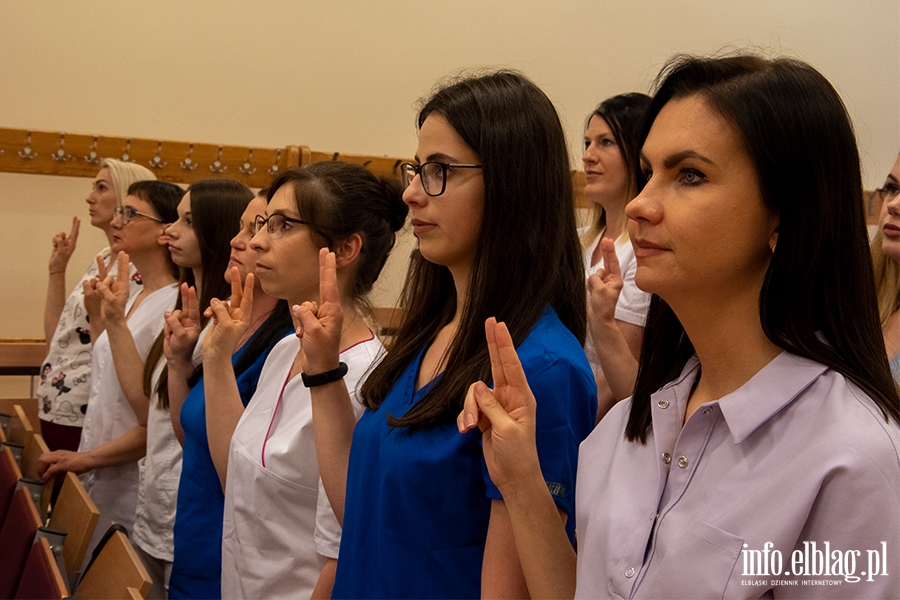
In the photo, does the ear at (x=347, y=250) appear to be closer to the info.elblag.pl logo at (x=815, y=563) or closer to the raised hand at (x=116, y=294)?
the raised hand at (x=116, y=294)

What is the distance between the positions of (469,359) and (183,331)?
1.40 m

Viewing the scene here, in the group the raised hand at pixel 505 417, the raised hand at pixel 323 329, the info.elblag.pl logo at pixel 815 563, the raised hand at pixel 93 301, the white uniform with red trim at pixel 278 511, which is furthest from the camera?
the raised hand at pixel 93 301

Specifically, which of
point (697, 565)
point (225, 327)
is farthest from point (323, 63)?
point (697, 565)

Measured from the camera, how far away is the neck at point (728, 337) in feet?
3.41

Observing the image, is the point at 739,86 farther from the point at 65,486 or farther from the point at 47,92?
the point at 47,92

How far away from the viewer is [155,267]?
11.7 ft

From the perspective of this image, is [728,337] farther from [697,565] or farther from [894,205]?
[894,205]

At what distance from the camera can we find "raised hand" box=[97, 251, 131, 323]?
2953 mm

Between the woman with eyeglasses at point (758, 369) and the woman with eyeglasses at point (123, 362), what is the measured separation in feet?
7.61

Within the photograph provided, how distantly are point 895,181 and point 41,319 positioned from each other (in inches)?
187

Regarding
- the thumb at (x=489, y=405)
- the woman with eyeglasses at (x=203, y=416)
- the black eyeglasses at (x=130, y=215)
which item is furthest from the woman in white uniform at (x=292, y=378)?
the black eyeglasses at (x=130, y=215)

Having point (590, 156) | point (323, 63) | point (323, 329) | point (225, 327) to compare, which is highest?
point (323, 63)

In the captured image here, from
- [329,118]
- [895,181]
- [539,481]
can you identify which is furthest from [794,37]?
[539,481]

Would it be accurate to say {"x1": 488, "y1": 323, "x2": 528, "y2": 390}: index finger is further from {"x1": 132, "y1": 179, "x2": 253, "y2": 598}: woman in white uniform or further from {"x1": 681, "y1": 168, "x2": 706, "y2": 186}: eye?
{"x1": 132, "y1": 179, "x2": 253, "y2": 598}: woman in white uniform
